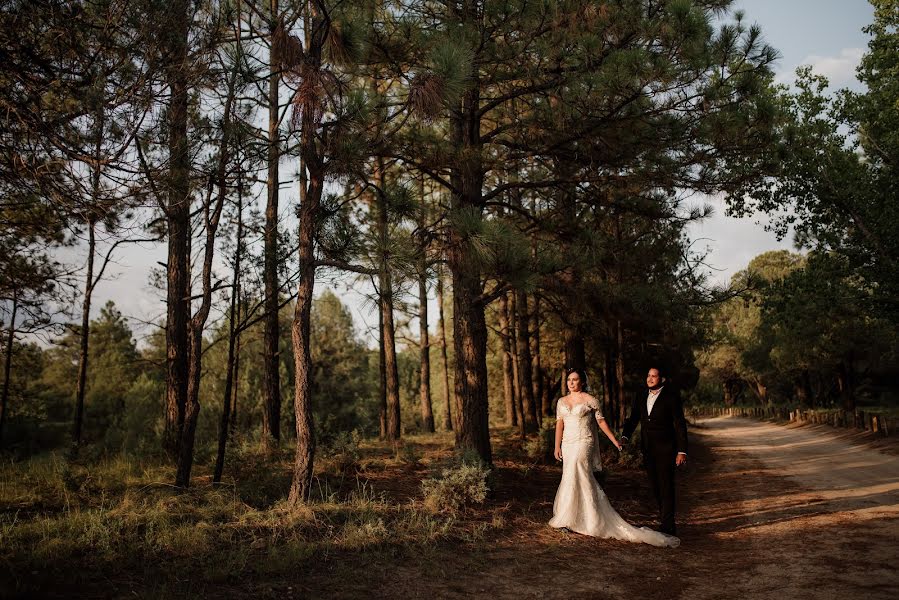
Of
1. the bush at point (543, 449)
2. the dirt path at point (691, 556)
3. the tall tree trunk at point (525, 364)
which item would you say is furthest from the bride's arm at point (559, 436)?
the tall tree trunk at point (525, 364)

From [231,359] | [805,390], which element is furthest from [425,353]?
[805,390]

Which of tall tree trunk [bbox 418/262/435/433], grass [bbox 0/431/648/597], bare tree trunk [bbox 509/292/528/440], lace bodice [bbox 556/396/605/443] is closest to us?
grass [bbox 0/431/648/597]

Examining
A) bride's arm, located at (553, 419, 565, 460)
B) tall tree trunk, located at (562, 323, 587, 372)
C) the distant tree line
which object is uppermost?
the distant tree line

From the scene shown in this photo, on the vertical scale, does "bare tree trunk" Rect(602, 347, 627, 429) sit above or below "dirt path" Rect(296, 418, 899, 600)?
above

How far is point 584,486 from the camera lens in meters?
7.20

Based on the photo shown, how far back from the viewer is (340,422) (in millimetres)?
31281

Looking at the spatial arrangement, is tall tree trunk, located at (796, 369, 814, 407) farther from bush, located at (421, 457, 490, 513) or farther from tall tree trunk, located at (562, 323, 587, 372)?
bush, located at (421, 457, 490, 513)

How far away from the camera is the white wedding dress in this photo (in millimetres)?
7004

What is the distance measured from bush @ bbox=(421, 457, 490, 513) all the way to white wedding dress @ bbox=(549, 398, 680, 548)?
1.11 m

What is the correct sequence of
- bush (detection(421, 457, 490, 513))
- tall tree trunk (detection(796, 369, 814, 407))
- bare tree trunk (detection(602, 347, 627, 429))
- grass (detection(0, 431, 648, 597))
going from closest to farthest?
1. grass (detection(0, 431, 648, 597))
2. bush (detection(421, 457, 490, 513))
3. bare tree trunk (detection(602, 347, 627, 429))
4. tall tree trunk (detection(796, 369, 814, 407))

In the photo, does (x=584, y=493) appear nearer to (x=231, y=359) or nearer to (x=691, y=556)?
(x=691, y=556)

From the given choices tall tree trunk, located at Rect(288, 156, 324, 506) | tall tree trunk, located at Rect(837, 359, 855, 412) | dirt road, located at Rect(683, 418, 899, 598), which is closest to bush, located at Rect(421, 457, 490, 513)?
tall tree trunk, located at Rect(288, 156, 324, 506)

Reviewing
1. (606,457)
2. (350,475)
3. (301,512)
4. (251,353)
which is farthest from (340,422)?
(301,512)

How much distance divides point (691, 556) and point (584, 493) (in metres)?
1.34
